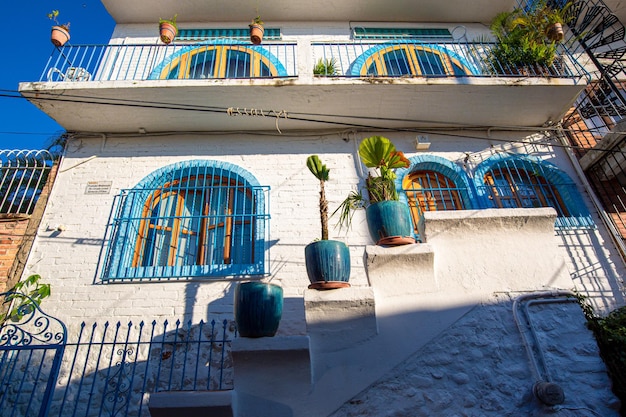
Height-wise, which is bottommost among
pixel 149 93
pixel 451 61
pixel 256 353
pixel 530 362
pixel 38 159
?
pixel 530 362

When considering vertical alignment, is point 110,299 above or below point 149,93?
below

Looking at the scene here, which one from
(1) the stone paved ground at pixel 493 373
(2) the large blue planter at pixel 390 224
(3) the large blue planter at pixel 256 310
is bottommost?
(1) the stone paved ground at pixel 493 373

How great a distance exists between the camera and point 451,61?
24.2 feet

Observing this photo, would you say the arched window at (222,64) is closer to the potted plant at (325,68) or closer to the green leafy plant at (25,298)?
the potted plant at (325,68)

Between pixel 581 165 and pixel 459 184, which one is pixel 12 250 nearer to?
pixel 459 184

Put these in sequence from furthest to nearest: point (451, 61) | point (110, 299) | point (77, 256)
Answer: point (451, 61)
point (77, 256)
point (110, 299)

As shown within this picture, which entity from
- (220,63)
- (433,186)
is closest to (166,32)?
(220,63)

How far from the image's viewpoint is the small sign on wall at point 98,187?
5594 millimetres

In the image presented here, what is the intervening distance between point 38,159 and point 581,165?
30.4 feet

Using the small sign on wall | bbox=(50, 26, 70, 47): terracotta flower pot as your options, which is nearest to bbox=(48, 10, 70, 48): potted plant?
bbox=(50, 26, 70, 47): terracotta flower pot

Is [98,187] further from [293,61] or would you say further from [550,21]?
[550,21]

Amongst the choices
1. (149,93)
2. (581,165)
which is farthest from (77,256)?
(581,165)

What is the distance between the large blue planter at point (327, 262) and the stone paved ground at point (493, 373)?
919 millimetres

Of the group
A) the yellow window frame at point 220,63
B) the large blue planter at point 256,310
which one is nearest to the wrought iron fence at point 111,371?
the large blue planter at point 256,310
